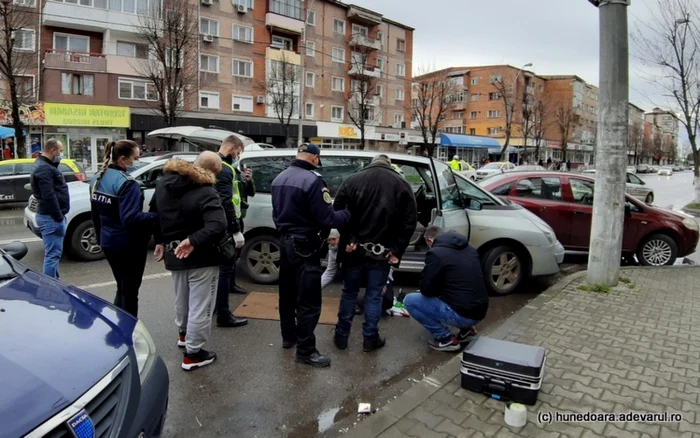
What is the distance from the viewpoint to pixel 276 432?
3248mm

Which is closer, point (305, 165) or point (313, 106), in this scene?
point (305, 165)

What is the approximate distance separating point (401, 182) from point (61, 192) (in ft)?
14.2

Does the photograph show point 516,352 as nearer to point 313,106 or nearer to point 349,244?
point 349,244

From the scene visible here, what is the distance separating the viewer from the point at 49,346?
2199 millimetres

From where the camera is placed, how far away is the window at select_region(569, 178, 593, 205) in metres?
8.81

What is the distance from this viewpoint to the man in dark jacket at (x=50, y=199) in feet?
18.8

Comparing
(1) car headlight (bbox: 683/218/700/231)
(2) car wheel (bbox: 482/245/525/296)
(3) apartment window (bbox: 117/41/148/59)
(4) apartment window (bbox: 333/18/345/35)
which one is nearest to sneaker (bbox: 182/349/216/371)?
(2) car wheel (bbox: 482/245/525/296)

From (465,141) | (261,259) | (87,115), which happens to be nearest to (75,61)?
(87,115)

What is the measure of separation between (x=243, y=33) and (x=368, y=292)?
118ft

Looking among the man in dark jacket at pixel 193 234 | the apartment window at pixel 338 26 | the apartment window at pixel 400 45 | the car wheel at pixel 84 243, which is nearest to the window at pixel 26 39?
the car wheel at pixel 84 243

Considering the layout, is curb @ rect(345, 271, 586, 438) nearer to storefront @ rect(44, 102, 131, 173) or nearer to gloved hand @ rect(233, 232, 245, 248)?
gloved hand @ rect(233, 232, 245, 248)

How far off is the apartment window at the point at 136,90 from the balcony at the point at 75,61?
134 cm

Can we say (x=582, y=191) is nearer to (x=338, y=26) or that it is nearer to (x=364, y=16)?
(x=338, y=26)

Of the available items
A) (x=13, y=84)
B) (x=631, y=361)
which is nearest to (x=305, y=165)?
(x=631, y=361)
